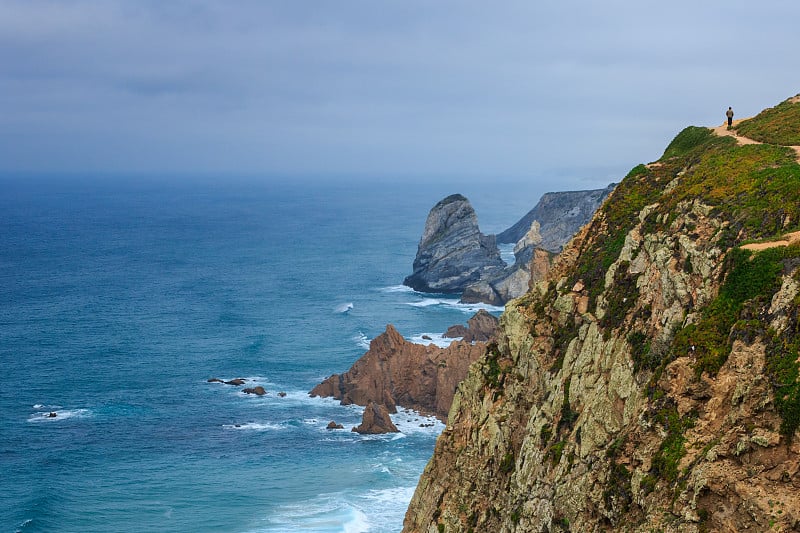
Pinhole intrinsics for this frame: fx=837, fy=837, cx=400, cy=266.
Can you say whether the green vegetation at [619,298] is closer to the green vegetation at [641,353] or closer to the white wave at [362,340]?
the green vegetation at [641,353]

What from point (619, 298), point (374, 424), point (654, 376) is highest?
point (619, 298)

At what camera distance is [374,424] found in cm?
7925

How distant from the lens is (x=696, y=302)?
25.2m

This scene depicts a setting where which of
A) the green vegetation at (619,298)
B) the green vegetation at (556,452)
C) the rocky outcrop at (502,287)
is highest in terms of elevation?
the green vegetation at (619,298)

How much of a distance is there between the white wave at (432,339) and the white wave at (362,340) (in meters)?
5.67

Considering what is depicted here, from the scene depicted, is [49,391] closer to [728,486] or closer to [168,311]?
[168,311]

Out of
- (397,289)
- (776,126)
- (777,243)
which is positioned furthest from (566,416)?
(397,289)

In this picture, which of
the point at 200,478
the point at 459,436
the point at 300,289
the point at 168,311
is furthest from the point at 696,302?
the point at 300,289

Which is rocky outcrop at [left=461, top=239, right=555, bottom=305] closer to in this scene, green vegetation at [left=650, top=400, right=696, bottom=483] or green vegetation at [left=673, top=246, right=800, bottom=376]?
green vegetation at [left=673, top=246, right=800, bottom=376]

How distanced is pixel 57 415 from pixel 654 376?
73154 mm

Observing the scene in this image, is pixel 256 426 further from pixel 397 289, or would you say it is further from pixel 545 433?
pixel 397 289

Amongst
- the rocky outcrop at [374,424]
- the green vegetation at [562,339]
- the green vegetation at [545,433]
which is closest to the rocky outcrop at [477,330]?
the rocky outcrop at [374,424]

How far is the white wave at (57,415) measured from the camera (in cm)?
8225

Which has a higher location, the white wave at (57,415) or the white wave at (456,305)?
the white wave at (456,305)
